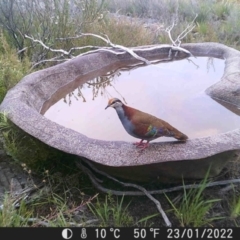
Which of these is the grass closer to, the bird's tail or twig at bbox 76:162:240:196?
twig at bbox 76:162:240:196

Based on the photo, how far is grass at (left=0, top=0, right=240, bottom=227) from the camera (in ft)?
6.51

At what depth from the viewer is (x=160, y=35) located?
4820mm

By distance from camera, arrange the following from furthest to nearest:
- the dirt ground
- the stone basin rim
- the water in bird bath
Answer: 1. the water in bird bath
2. the dirt ground
3. the stone basin rim

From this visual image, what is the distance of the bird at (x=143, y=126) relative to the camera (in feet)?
6.25

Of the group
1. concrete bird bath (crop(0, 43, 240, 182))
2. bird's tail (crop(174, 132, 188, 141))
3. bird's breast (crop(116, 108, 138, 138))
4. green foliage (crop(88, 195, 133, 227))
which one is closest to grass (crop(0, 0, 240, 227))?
green foliage (crop(88, 195, 133, 227))

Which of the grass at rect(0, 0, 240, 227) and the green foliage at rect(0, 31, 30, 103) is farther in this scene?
the green foliage at rect(0, 31, 30, 103)

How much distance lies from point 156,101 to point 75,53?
1.60 metres

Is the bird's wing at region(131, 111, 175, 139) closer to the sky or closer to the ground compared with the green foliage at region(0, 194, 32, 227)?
closer to the sky

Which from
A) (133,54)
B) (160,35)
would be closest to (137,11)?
(160,35)

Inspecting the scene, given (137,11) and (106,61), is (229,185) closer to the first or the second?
(106,61)

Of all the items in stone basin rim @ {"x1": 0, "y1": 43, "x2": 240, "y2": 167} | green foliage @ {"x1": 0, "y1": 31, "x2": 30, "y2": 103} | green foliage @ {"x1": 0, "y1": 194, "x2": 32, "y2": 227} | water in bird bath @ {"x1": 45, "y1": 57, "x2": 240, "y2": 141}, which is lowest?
green foliage @ {"x1": 0, "y1": 194, "x2": 32, "y2": 227}

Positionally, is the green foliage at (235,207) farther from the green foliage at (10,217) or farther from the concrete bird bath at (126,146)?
the green foliage at (10,217)

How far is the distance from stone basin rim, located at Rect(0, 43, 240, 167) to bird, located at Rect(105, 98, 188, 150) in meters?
0.05

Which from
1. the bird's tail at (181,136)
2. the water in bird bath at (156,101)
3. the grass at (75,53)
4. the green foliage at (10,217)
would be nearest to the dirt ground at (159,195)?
the grass at (75,53)
